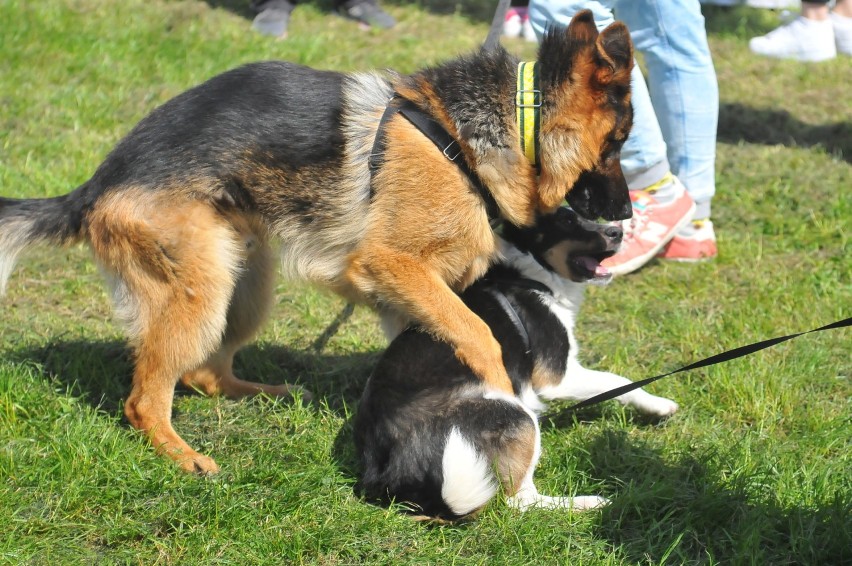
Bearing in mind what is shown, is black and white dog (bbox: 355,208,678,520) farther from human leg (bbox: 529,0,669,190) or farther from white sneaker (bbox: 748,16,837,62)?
white sneaker (bbox: 748,16,837,62)

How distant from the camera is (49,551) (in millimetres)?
2836

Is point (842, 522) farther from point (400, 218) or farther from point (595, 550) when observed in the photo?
point (400, 218)

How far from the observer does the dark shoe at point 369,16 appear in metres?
8.45

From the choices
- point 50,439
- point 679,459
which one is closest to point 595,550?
point 679,459

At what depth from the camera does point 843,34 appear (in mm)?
8445

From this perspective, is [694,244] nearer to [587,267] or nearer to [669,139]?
[669,139]

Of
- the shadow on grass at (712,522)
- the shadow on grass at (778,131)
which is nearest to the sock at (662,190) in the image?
Answer: the shadow on grass at (778,131)

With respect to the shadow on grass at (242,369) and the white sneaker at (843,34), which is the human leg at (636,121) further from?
the white sneaker at (843,34)

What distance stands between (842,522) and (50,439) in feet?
9.21

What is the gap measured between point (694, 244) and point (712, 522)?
2550mm

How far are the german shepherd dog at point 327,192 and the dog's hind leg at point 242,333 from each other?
0.31m

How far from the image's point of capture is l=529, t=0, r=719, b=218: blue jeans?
484cm

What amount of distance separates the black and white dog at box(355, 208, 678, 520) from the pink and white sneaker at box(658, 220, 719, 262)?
1621mm

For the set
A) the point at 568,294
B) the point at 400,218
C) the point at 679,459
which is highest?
the point at 400,218
